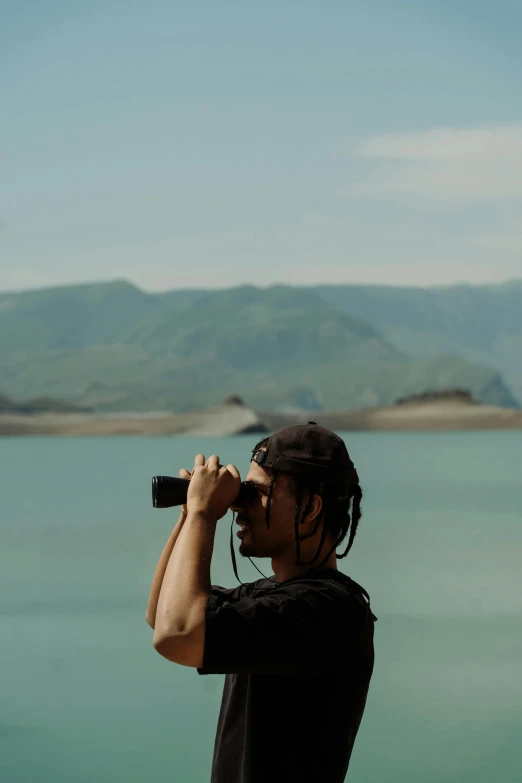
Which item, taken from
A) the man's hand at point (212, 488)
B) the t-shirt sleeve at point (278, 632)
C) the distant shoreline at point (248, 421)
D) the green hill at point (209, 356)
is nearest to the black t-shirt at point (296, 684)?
the t-shirt sleeve at point (278, 632)

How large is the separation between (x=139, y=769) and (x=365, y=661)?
4.10 m

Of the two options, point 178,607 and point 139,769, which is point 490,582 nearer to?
point 139,769

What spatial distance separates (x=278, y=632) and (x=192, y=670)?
5.88m

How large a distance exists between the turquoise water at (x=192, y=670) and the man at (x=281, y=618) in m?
3.78

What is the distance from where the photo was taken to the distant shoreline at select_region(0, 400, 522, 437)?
205 feet

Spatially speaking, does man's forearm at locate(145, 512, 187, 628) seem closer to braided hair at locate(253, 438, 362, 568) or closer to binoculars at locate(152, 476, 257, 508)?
binoculars at locate(152, 476, 257, 508)

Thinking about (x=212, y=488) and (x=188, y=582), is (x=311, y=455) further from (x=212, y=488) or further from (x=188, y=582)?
(x=188, y=582)

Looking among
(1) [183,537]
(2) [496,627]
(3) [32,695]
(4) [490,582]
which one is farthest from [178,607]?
(4) [490,582]

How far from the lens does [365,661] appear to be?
173cm

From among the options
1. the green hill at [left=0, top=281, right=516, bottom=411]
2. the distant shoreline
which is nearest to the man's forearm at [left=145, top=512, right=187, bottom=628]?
the distant shoreline

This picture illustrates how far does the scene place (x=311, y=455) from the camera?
5.77 ft

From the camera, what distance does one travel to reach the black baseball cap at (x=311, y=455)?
176cm

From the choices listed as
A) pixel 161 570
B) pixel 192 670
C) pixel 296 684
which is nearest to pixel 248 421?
pixel 192 670

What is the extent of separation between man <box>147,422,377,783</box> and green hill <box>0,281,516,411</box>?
10855cm
